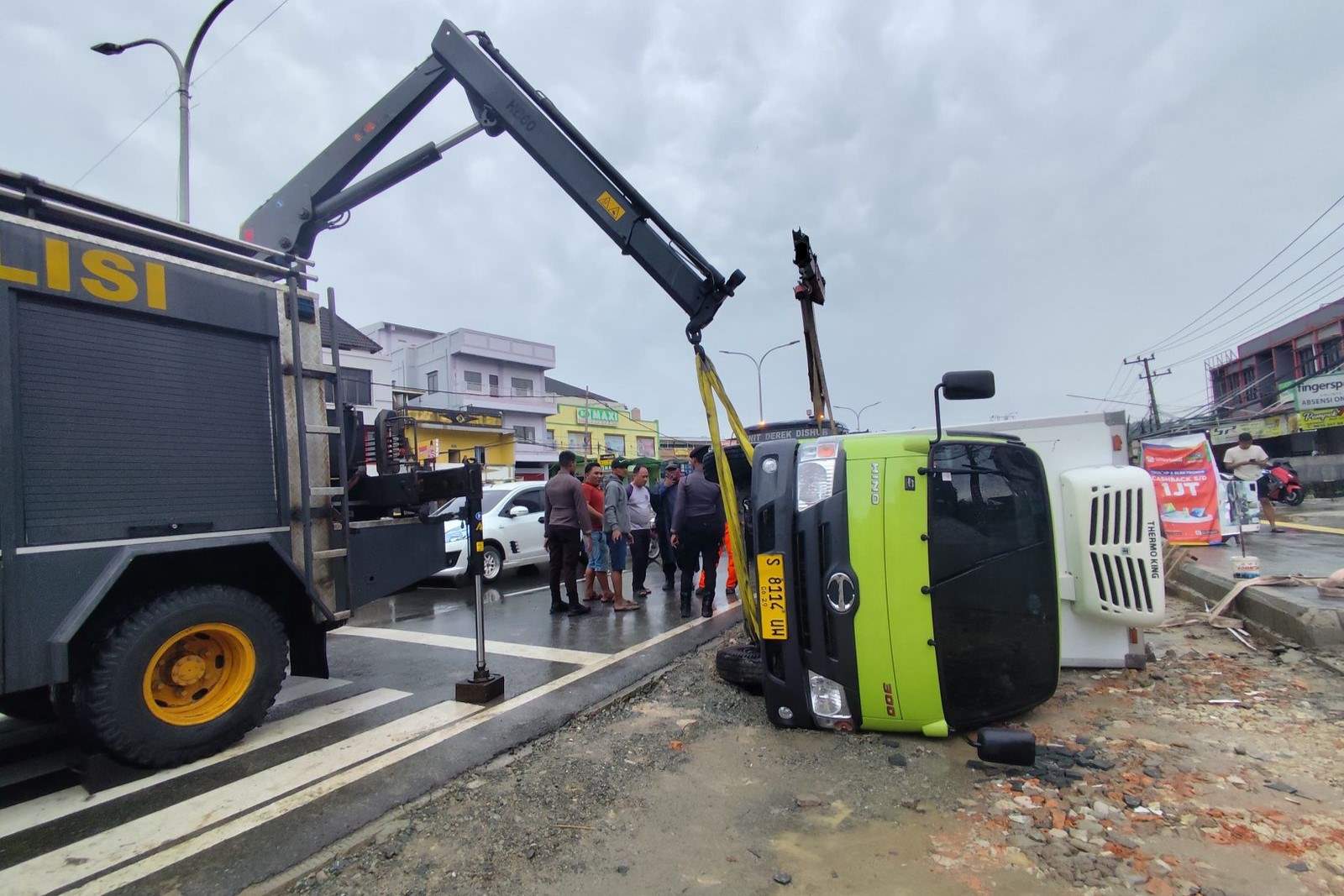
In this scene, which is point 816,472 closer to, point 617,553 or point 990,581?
point 990,581

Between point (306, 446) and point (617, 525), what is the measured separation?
3.90m

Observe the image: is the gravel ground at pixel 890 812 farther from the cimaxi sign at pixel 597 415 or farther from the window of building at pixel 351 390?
the cimaxi sign at pixel 597 415

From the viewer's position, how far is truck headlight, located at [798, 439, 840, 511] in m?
3.76

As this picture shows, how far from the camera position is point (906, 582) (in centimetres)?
356

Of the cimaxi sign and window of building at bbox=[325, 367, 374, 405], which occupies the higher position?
the cimaxi sign

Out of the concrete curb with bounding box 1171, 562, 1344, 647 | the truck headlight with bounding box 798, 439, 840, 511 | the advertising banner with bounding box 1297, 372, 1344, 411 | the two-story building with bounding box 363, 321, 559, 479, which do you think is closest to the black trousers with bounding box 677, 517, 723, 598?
the truck headlight with bounding box 798, 439, 840, 511

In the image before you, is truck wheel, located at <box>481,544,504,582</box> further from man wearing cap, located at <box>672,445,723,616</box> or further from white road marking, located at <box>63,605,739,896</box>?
white road marking, located at <box>63,605,739,896</box>

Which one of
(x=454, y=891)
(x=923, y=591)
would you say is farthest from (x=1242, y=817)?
(x=454, y=891)

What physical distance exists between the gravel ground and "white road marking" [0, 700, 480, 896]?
0.78 meters

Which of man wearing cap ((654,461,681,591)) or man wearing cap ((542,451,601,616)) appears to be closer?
man wearing cap ((542,451,601,616))

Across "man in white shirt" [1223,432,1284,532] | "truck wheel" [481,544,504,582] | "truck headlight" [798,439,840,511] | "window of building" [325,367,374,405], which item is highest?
"window of building" [325,367,374,405]

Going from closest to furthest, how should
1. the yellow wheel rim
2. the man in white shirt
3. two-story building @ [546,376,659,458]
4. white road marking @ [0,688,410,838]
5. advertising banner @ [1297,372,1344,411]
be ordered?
white road marking @ [0,688,410,838]
the yellow wheel rim
the man in white shirt
advertising banner @ [1297,372,1344,411]
two-story building @ [546,376,659,458]

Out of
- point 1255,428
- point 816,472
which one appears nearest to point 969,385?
point 816,472

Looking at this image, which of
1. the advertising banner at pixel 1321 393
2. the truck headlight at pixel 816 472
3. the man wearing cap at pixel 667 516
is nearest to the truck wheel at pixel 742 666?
the truck headlight at pixel 816 472
